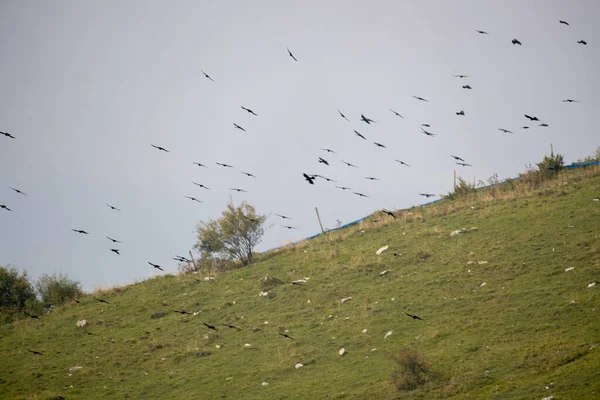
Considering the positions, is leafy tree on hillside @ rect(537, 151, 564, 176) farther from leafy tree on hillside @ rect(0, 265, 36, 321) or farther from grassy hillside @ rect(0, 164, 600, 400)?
leafy tree on hillside @ rect(0, 265, 36, 321)

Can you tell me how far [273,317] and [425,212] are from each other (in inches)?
790

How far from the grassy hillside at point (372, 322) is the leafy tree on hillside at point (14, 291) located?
5.42m

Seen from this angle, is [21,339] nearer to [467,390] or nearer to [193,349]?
[193,349]

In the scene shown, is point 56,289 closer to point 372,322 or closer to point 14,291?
point 14,291

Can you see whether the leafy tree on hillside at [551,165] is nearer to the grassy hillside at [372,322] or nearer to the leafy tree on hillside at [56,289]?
the grassy hillside at [372,322]

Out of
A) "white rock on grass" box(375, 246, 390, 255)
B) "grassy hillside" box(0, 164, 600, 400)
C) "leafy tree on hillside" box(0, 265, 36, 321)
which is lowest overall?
"grassy hillside" box(0, 164, 600, 400)

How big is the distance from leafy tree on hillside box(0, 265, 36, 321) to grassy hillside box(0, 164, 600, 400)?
17.8 feet

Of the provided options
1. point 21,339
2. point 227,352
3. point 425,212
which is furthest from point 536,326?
point 21,339

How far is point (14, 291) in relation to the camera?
4975 cm

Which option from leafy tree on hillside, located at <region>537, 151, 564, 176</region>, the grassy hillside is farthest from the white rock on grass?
leafy tree on hillside, located at <region>537, 151, 564, 176</region>

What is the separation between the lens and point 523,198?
4569 cm

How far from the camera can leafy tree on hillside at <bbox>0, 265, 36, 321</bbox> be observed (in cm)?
4862

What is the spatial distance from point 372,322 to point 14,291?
32.2 m

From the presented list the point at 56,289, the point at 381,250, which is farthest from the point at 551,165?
the point at 56,289
